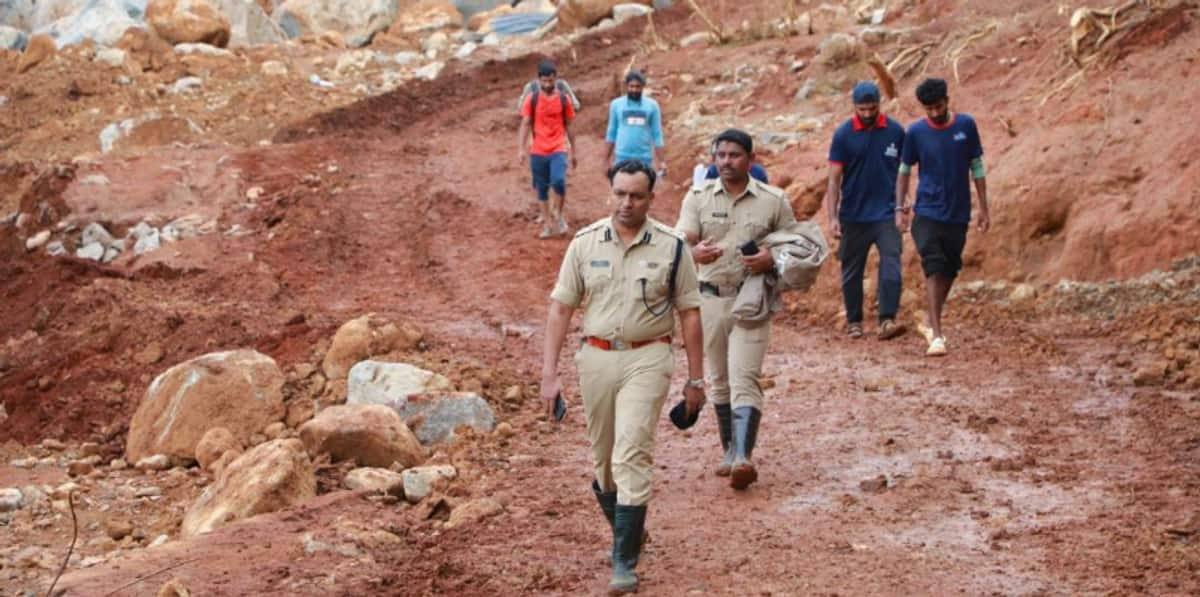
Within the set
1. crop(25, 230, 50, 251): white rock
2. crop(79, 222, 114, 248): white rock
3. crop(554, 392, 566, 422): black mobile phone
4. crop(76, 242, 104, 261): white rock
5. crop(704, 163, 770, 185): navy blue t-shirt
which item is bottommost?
crop(25, 230, 50, 251): white rock

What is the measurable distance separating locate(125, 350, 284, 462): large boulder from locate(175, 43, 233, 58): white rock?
59.3ft

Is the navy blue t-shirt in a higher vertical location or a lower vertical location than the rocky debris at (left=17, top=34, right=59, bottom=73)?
higher

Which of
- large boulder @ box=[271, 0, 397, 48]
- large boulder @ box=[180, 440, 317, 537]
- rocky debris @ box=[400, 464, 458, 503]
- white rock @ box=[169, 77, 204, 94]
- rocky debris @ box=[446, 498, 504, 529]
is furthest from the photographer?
large boulder @ box=[271, 0, 397, 48]

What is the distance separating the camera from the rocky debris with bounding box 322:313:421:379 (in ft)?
35.7

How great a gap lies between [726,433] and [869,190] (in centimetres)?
340

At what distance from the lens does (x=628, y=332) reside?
20.1 feet

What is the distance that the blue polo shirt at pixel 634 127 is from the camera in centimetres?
1364

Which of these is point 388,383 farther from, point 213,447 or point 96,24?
point 96,24

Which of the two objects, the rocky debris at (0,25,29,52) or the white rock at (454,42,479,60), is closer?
the white rock at (454,42,479,60)

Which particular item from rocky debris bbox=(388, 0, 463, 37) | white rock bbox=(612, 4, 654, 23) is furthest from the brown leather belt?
rocky debris bbox=(388, 0, 463, 37)

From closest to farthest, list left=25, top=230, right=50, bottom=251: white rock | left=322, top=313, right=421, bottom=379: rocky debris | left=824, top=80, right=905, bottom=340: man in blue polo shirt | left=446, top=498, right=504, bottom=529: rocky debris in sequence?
1. left=446, top=498, right=504, bottom=529: rocky debris
2. left=824, top=80, right=905, bottom=340: man in blue polo shirt
3. left=322, top=313, right=421, bottom=379: rocky debris
4. left=25, top=230, right=50, bottom=251: white rock

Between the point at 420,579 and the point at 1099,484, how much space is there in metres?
3.14

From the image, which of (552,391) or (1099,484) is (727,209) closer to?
(552,391)

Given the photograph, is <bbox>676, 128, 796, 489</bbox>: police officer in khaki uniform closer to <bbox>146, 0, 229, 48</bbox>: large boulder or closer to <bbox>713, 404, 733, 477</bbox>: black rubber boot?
<bbox>713, 404, 733, 477</bbox>: black rubber boot
